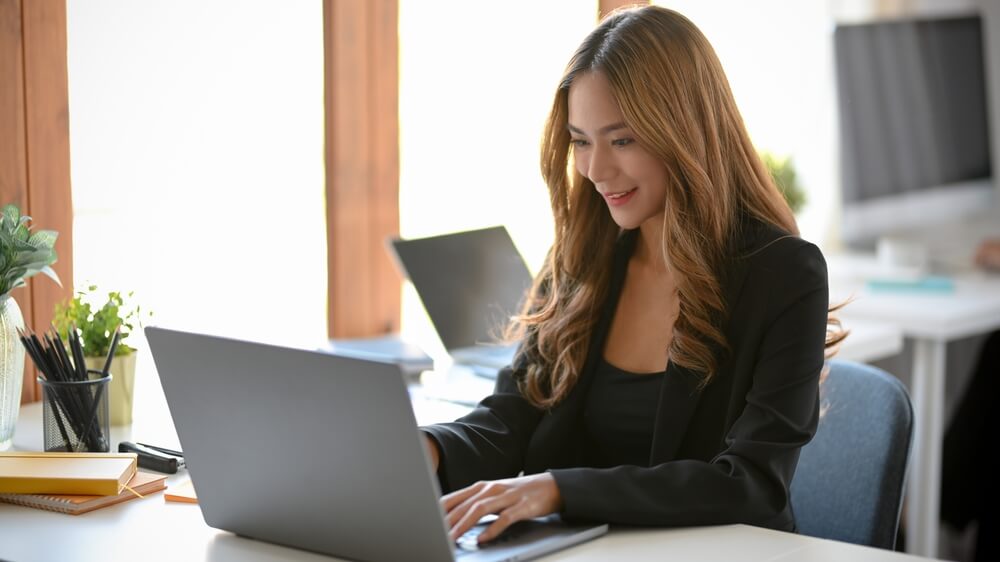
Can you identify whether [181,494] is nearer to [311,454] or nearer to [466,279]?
[311,454]

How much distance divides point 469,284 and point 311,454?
1.09m

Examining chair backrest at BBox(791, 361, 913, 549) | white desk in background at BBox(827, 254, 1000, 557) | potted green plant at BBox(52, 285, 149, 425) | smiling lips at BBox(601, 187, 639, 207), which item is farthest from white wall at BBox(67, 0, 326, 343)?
white desk in background at BBox(827, 254, 1000, 557)

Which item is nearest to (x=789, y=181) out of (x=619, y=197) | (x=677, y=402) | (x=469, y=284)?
(x=469, y=284)

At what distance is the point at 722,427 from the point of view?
1598 mm

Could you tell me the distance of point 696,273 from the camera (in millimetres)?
1618

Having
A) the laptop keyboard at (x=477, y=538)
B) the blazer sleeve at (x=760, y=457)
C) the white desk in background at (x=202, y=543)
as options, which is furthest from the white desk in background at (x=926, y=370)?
the laptop keyboard at (x=477, y=538)

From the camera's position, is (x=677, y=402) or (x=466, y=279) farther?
(x=466, y=279)

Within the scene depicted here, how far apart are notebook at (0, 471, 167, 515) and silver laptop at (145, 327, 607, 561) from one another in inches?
7.1

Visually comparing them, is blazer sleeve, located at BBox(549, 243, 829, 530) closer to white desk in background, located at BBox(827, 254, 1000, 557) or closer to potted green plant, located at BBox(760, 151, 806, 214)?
white desk in background, located at BBox(827, 254, 1000, 557)

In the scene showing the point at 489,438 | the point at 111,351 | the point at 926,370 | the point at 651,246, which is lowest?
the point at 926,370

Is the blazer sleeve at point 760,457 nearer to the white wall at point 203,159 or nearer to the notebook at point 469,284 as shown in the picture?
the notebook at point 469,284

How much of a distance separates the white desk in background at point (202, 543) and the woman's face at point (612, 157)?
0.50 metres

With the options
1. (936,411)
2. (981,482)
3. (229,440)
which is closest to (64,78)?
(229,440)

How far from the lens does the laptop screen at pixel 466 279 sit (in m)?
2.26
